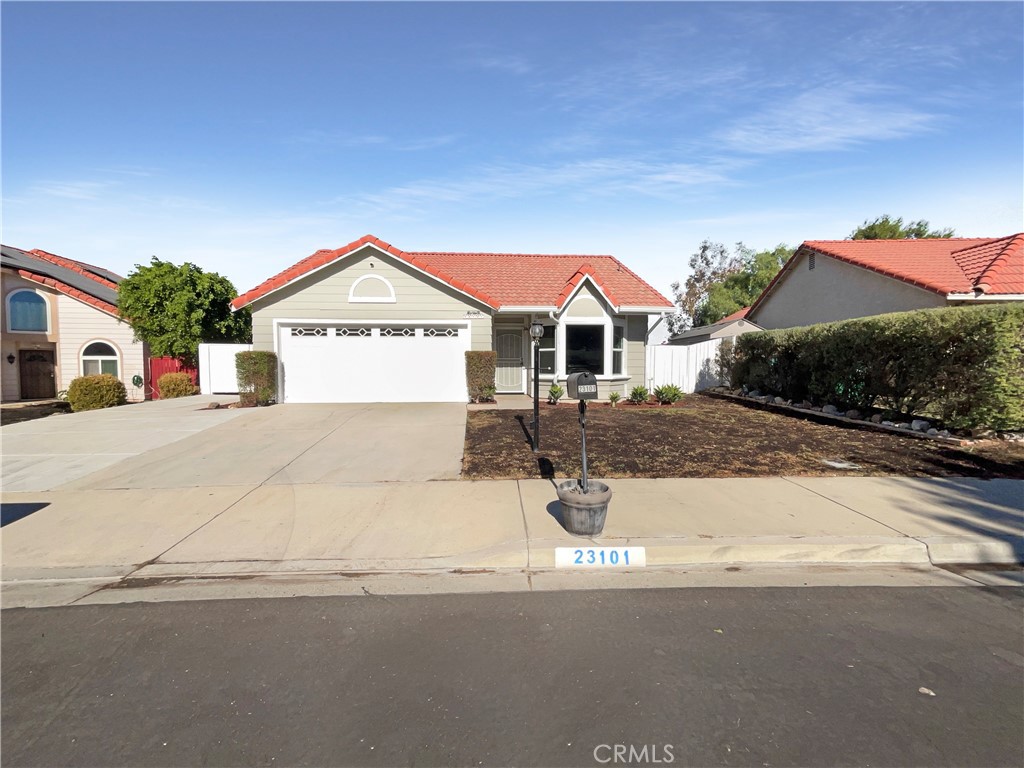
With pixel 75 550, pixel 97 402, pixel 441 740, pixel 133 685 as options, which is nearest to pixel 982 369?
pixel 441 740

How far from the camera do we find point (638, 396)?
15.0 m

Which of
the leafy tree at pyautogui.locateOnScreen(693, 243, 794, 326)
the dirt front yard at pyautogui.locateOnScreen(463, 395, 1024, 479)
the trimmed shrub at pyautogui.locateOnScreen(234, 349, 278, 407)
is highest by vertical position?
the leafy tree at pyautogui.locateOnScreen(693, 243, 794, 326)

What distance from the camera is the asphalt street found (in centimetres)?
253

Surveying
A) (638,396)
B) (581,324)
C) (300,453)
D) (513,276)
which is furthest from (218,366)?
(638,396)

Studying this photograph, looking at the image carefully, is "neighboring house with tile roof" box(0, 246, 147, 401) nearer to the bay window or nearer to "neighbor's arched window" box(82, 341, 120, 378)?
"neighbor's arched window" box(82, 341, 120, 378)

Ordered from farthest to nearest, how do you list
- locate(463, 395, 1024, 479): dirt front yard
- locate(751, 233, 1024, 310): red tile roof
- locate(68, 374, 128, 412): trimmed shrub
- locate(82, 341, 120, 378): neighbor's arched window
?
1. locate(82, 341, 120, 378): neighbor's arched window
2. locate(68, 374, 128, 412): trimmed shrub
3. locate(751, 233, 1024, 310): red tile roof
4. locate(463, 395, 1024, 479): dirt front yard

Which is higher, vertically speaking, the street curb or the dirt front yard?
the dirt front yard

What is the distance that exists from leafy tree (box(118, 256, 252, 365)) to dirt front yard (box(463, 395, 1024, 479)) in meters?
13.2

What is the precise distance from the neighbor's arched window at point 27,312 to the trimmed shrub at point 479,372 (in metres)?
18.3

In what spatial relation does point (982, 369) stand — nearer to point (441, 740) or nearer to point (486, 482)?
point (486, 482)

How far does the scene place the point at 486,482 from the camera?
688 cm

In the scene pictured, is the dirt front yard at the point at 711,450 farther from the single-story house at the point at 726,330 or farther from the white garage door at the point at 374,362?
the single-story house at the point at 726,330

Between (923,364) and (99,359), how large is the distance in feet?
88.2

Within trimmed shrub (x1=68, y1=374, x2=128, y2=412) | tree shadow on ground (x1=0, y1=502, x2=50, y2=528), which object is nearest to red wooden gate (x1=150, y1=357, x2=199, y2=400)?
trimmed shrub (x1=68, y1=374, x2=128, y2=412)
